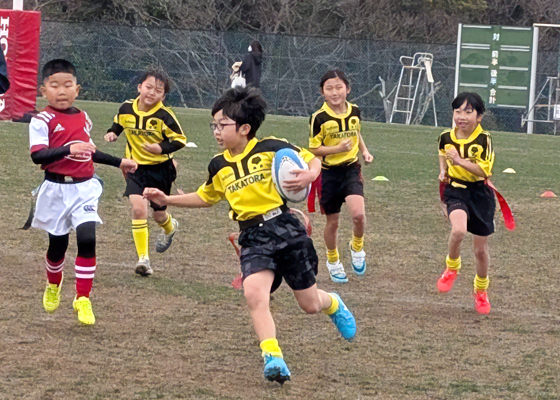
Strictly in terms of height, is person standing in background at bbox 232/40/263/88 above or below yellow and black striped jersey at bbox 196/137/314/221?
above

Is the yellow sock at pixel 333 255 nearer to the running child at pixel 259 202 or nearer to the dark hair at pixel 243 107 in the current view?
the running child at pixel 259 202

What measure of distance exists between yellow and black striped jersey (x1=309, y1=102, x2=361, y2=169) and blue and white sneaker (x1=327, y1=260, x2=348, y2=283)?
83 centimetres

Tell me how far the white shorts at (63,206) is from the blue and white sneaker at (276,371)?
5.87 ft

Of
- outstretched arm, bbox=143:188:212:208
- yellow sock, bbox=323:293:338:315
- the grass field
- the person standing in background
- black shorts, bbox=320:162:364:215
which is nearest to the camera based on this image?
the grass field

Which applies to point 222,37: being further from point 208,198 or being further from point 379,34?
point 208,198

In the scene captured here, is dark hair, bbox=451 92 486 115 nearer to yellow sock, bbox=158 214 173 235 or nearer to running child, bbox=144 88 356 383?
running child, bbox=144 88 356 383

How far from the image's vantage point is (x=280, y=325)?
6.00 metres

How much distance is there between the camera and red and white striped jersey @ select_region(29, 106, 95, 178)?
5.73m

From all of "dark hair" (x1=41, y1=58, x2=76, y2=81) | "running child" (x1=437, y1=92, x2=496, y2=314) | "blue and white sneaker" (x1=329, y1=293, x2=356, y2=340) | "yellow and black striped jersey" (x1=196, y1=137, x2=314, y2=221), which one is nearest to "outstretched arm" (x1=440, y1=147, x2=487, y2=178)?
"running child" (x1=437, y1=92, x2=496, y2=314)

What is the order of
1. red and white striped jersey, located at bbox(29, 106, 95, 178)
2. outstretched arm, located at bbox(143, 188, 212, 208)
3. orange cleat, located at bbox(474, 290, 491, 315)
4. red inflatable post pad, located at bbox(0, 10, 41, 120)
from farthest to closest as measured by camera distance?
red inflatable post pad, located at bbox(0, 10, 41, 120), orange cleat, located at bbox(474, 290, 491, 315), red and white striped jersey, located at bbox(29, 106, 95, 178), outstretched arm, located at bbox(143, 188, 212, 208)

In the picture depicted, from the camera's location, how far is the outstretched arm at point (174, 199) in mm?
5176

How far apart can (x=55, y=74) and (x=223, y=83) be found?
80.9 ft

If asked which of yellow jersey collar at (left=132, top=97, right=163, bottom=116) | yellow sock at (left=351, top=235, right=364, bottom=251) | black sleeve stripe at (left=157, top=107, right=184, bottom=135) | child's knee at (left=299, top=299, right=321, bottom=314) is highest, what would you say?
yellow jersey collar at (left=132, top=97, right=163, bottom=116)

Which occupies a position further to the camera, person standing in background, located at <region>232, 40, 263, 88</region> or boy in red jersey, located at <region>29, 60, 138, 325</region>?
person standing in background, located at <region>232, 40, 263, 88</region>
